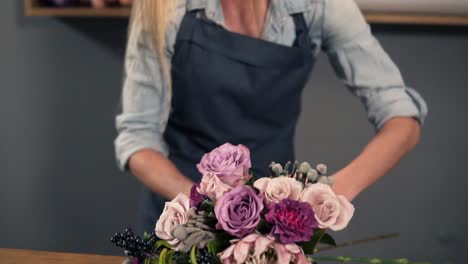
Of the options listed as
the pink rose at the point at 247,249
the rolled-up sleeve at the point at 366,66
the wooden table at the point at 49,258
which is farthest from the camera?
the rolled-up sleeve at the point at 366,66

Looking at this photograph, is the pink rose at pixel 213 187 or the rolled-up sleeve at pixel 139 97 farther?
the rolled-up sleeve at pixel 139 97

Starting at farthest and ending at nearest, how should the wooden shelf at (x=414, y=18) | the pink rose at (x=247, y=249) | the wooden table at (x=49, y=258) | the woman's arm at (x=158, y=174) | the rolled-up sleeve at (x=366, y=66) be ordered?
the wooden shelf at (x=414, y=18)
the rolled-up sleeve at (x=366, y=66)
the woman's arm at (x=158, y=174)
the wooden table at (x=49, y=258)
the pink rose at (x=247, y=249)

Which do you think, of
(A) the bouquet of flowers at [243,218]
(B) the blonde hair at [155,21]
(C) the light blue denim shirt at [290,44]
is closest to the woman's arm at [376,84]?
(C) the light blue denim shirt at [290,44]

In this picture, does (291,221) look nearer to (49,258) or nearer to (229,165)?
(229,165)

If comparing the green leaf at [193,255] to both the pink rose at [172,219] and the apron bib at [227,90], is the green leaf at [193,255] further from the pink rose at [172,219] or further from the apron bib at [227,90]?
the apron bib at [227,90]

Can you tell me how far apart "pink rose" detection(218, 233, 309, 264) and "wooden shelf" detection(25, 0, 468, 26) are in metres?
1.41

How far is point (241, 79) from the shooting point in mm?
1373

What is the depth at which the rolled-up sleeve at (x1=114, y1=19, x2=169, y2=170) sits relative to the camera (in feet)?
4.25

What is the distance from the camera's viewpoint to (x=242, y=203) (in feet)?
1.90

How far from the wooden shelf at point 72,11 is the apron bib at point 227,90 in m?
0.61

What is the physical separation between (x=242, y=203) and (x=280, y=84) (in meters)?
0.84


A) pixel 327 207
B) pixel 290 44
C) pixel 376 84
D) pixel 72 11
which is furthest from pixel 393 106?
pixel 72 11

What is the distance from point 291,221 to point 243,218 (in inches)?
1.6

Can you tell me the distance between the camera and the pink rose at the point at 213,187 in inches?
23.8
